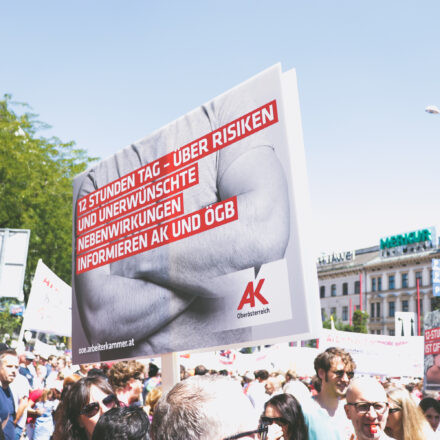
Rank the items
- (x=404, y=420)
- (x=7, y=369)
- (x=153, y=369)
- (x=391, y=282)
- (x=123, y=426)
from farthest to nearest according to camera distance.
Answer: (x=391, y=282), (x=153, y=369), (x=7, y=369), (x=404, y=420), (x=123, y=426)

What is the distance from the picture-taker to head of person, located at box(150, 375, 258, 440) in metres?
1.63

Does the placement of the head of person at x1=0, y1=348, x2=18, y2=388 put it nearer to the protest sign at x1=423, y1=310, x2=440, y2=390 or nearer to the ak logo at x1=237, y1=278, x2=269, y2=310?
the ak logo at x1=237, y1=278, x2=269, y2=310

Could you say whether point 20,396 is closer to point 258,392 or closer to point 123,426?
point 258,392

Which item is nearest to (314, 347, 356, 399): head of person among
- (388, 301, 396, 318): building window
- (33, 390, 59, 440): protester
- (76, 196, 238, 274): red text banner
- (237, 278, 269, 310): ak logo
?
(237, 278, 269, 310): ak logo

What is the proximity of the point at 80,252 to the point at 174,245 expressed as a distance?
129cm

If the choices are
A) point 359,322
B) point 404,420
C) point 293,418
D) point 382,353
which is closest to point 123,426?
point 293,418

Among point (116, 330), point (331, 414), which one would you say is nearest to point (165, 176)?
point (116, 330)

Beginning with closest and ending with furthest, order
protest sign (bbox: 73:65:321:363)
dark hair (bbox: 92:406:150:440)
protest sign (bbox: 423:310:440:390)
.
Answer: dark hair (bbox: 92:406:150:440) → protest sign (bbox: 73:65:321:363) → protest sign (bbox: 423:310:440:390)

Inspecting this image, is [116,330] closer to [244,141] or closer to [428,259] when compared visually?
[244,141]

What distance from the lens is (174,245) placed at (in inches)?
148

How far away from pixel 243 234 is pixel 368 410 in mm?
1088

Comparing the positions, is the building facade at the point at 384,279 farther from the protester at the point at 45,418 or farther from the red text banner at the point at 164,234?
the red text banner at the point at 164,234

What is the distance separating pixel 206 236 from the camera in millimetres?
3543

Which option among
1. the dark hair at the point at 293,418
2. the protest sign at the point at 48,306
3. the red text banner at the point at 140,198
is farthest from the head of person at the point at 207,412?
the protest sign at the point at 48,306
